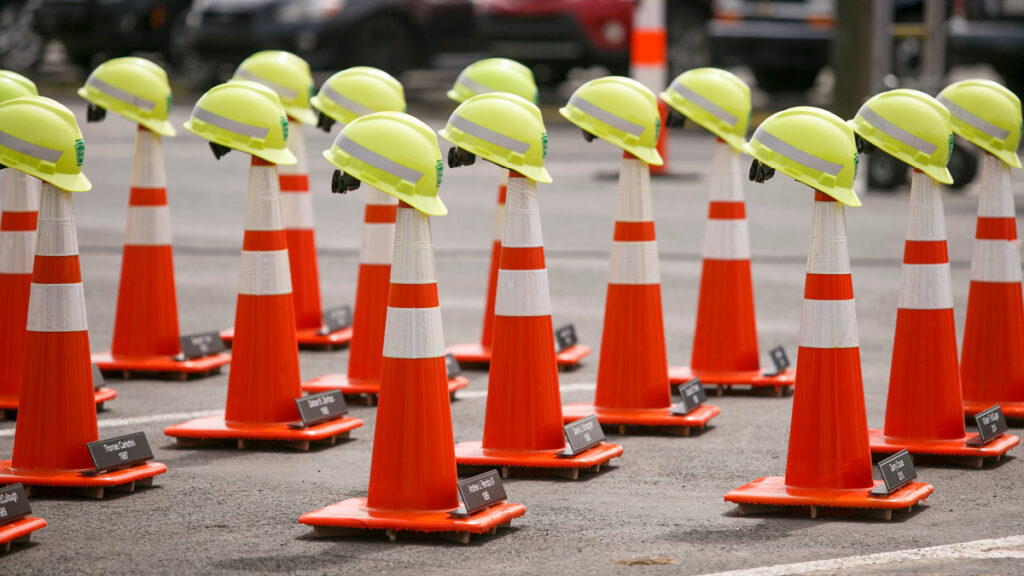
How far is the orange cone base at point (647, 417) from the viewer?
799 cm

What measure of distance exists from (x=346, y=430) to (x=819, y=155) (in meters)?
2.56

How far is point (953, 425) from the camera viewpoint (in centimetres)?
735

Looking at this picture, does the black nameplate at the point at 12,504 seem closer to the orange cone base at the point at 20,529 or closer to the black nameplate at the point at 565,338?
the orange cone base at the point at 20,529

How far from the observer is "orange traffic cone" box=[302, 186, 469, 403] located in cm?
873

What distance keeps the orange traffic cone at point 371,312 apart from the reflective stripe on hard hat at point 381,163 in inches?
99.4

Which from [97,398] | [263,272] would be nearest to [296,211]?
[97,398]

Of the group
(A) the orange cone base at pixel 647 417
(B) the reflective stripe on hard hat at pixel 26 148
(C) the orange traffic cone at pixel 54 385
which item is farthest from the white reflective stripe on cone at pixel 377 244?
(B) the reflective stripe on hard hat at pixel 26 148

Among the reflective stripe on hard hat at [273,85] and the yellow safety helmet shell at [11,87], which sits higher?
the reflective stripe on hard hat at [273,85]

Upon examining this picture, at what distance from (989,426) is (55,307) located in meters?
3.87

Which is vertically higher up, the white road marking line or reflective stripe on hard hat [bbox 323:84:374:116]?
reflective stripe on hard hat [bbox 323:84:374:116]

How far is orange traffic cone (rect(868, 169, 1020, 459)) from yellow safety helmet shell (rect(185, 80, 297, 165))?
8.76ft

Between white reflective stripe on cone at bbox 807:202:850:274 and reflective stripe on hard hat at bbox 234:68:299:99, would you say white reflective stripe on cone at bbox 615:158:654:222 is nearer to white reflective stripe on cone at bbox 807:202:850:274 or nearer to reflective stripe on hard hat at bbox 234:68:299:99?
white reflective stripe on cone at bbox 807:202:850:274

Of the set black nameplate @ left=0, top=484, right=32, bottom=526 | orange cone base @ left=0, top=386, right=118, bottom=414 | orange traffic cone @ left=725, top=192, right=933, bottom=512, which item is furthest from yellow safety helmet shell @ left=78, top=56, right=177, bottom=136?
orange traffic cone @ left=725, top=192, right=933, bottom=512

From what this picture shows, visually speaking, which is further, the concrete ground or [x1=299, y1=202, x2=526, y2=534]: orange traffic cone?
[x1=299, y1=202, x2=526, y2=534]: orange traffic cone
